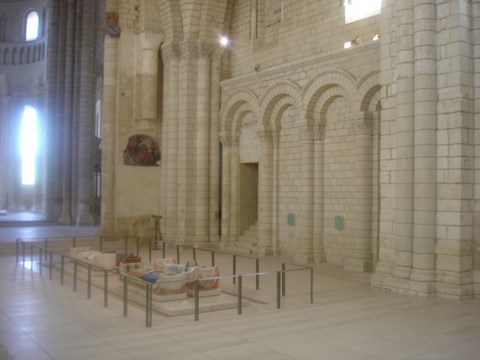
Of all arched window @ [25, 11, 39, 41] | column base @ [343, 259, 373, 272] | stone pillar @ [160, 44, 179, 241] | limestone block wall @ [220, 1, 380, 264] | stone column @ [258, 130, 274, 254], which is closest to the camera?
column base @ [343, 259, 373, 272]

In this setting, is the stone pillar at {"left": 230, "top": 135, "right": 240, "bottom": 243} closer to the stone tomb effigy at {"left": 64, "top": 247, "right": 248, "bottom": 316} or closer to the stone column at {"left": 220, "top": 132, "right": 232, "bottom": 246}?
the stone column at {"left": 220, "top": 132, "right": 232, "bottom": 246}

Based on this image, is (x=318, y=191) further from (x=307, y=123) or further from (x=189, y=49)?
(x=189, y=49)

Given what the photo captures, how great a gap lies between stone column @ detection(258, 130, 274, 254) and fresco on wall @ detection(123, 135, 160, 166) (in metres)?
5.20

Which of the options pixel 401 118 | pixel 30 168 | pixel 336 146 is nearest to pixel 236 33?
pixel 336 146

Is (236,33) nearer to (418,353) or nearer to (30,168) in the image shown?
(418,353)

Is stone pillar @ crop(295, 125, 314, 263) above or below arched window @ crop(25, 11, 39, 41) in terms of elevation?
below

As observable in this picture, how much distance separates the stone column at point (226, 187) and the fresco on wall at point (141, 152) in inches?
120

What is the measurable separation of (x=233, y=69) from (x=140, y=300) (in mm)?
12819

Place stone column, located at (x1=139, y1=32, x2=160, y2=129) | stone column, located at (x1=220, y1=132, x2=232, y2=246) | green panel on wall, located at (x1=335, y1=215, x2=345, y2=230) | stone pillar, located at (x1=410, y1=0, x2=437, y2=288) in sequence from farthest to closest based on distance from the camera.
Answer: stone column, located at (x1=139, y1=32, x2=160, y2=129) → stone column, located at (x1=220, y1=132, x2=232, y2=246) → green panel on wall, located at (x1=335, y1=215, x2=345, y2=230) → stone pillar, located at (x1=410, y1=0, x2=437, y2=288)

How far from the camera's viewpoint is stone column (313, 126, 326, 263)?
16.7m

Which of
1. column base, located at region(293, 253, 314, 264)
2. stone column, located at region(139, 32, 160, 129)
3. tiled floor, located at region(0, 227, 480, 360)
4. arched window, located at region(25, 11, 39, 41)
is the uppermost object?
arched window, located at region(25, 11, 39, 41)

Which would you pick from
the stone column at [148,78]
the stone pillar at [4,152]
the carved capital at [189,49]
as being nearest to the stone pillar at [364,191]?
the carved capital at [189,49]

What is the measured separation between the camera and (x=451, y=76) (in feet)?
36.4

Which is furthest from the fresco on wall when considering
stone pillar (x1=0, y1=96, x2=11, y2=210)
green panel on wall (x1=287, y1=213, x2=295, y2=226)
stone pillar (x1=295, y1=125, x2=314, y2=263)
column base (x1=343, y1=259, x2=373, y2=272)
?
stone pillar (x1=0, y1=96, x2=11, y2=210)
